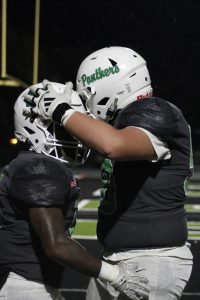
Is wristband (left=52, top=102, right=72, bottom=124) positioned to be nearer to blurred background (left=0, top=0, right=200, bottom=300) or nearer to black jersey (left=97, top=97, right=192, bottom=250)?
black jersey (left=97, top=97, right=192, bottom=250)

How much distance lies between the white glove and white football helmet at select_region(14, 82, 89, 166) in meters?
0.46

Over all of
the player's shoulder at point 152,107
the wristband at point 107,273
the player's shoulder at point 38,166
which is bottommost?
the wristband at point 107,273

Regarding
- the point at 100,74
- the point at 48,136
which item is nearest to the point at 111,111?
the point at 100,74

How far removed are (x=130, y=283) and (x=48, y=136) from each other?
0.62 metres

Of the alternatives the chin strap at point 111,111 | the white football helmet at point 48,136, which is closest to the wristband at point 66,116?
the white football helmet at point 48,136

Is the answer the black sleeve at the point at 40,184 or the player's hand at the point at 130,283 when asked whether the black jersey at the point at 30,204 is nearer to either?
the black sleeve at the point at 40,184

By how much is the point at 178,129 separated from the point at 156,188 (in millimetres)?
248

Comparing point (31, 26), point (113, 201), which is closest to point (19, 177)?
point (113, 201)

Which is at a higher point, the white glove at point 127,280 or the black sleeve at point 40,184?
the black sleeve at point 40,184

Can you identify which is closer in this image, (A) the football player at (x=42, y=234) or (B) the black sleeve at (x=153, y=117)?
(A) the football player at (x=42, y=234)

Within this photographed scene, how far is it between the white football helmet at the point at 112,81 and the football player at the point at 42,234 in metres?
0.51

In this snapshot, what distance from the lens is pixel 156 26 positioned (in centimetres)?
1886

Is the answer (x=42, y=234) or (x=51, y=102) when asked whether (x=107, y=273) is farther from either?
(x=51, y=102)

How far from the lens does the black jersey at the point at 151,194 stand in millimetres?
2627
